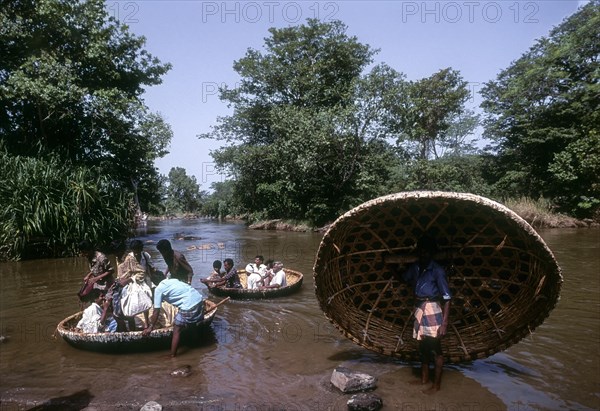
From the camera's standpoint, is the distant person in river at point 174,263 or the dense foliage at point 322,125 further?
the dense foliage at point 322,125

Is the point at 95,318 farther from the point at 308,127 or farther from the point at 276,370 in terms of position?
the point at 308,127

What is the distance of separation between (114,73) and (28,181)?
233 inches

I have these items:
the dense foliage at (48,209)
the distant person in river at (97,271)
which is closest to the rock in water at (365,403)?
the distant person in river at (97,271)

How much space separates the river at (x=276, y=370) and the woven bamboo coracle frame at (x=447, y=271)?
1.71 feet

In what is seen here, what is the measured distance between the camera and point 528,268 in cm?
450

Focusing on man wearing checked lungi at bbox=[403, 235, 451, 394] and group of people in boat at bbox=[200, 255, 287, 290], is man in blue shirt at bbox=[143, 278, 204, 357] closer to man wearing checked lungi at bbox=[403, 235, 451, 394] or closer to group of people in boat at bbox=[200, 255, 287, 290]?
man wearing checked lungi at bbox=[403, 235, 451, 394]

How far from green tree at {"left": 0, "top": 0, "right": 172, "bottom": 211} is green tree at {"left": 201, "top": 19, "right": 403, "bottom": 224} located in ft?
36.5

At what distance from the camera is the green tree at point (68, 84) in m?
14.2

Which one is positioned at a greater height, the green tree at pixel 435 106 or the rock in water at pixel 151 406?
the green tree at pixel 435 106

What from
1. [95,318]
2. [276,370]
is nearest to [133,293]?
[95,318]

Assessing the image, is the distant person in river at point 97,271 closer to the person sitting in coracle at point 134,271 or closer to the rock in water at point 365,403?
the person sitting in coracle at point 134,271

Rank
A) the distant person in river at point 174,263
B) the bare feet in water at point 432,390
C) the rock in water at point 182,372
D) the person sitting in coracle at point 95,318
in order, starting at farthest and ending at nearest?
the person sitting in coracle at point 95,318
the distant person in river at point 174,263
the rock in water at point 182,372
the bare feet in water at point 432,390

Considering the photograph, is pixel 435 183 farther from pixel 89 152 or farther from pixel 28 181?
pixel 28 181

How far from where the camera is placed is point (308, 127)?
83.3 feet
